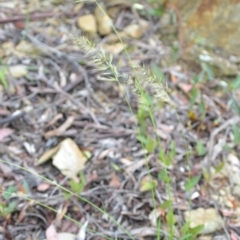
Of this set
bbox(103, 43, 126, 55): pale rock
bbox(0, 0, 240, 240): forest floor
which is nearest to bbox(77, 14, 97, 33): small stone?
bbox(0, 0, 240, 240): forest floor

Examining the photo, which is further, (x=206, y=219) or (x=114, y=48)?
(x=114, y=48)

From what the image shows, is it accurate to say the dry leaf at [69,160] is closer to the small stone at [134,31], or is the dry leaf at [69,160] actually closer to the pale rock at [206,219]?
the pale rock at [206,219]

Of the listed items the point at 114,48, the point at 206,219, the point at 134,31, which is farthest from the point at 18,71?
the point at 206,219

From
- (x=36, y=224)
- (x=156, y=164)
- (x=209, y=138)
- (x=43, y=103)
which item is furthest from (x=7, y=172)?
(x=209, y=138)

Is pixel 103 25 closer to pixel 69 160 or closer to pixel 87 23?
pixel 87 23

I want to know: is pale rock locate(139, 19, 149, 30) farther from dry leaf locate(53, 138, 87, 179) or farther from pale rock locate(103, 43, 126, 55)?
dry leaf locate(53, 138, 87, 179)

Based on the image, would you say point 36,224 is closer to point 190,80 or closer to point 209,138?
point 209,138

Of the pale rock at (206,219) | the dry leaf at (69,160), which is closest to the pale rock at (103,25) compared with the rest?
the dry leaf at (69,160)
